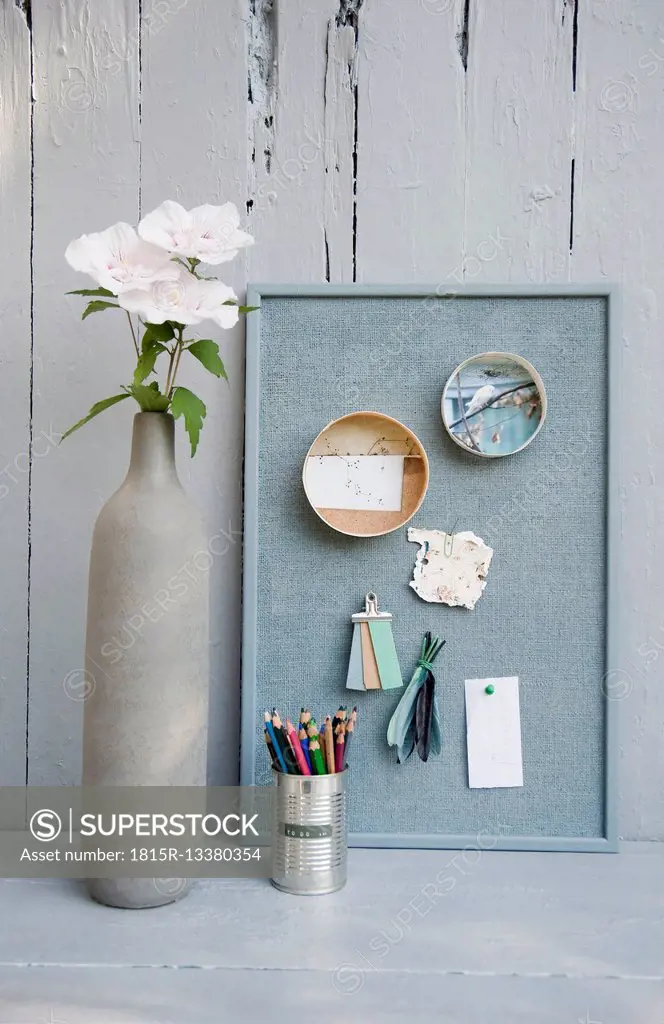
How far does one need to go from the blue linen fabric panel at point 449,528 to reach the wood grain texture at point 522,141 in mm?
69

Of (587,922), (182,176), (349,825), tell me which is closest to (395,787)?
(349,825)

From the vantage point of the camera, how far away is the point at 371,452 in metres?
0.98

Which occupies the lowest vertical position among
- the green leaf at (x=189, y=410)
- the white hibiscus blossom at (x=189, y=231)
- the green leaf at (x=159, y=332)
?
the green leaf at (x=189, y=410)

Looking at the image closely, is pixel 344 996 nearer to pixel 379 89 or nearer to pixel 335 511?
pixel 335 511

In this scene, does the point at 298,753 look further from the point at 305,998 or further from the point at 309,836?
the point at 305,998

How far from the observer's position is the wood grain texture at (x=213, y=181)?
101 centimetres

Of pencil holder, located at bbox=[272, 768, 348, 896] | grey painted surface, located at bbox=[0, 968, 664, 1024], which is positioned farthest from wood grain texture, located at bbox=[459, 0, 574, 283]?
grey painted surface, located at bbox=[0, 968, 664, 1024]

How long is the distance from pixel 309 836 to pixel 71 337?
0.63 meters

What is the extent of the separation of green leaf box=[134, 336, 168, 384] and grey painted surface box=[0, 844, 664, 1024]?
509 mm

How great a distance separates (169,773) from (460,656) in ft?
1.16

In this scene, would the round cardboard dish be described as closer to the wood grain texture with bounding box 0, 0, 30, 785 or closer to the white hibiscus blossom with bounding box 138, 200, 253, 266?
the white hibiscus blossom with bounding box 138, 200, 253, 266

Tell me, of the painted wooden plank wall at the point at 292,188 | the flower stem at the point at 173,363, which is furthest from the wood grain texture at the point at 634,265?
the flower stem at the point at 173,363

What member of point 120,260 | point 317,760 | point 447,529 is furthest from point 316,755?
point 120,260

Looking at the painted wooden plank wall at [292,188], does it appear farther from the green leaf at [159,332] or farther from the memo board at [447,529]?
the green leaf at [159,332]
